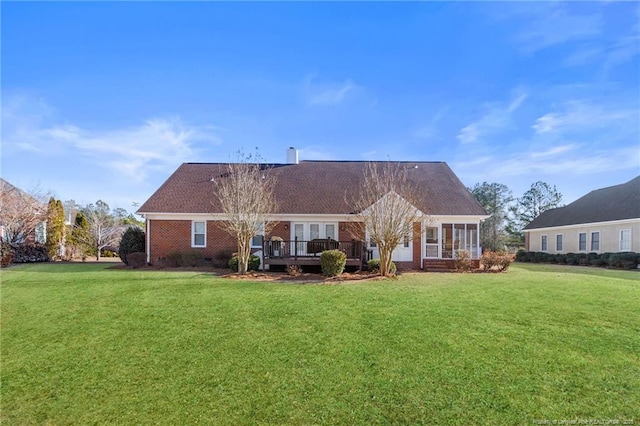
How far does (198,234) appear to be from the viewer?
69.1 feet

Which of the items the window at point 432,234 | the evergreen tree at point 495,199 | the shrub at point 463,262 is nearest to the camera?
the shrub at point 463,262

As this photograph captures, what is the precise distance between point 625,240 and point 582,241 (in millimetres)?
4207

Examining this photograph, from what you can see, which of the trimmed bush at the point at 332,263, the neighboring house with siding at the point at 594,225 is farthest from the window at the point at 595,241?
the trimmed bush at the point at 332,263

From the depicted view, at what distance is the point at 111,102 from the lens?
47.9ft

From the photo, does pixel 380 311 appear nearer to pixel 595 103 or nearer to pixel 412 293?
pixel 412 293

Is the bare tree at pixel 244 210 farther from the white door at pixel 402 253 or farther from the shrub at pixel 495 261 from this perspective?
the shrub at pixel 495 261

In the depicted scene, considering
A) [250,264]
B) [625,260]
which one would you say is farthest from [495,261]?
[250,264]

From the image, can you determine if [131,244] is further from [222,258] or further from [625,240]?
[625,240]

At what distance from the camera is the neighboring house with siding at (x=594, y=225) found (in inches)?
Answer: 985

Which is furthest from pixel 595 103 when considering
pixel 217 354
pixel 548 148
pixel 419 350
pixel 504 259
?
pixel 217 354

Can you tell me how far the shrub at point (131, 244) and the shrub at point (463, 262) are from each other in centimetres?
1739

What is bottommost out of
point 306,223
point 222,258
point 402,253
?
point 222,258

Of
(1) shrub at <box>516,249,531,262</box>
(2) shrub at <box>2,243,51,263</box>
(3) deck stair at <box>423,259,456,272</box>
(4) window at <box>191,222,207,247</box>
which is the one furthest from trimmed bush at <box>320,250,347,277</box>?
(1) shrub at <box>516,249,531,262</box>

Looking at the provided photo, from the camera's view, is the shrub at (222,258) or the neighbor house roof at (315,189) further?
the neighbor house roof at (315,189)
